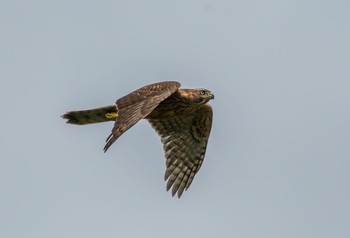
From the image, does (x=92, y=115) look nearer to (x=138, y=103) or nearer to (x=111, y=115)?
(x=111, y=115)

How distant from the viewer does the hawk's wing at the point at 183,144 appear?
70.3 feet

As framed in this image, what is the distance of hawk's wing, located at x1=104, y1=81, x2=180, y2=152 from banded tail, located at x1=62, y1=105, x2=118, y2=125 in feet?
2.86

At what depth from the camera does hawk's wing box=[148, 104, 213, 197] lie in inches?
843

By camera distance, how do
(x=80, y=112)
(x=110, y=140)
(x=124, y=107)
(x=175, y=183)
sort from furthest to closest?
1. (x=175, y=183)
2. (x=80, y=112)
3. (x=124, y=107)
4. (x=110, y=140)

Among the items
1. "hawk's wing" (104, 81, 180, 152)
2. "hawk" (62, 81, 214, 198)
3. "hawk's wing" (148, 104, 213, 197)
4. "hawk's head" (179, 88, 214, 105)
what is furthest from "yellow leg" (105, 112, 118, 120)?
"hawk's wing" (148, 104, 213, 197)

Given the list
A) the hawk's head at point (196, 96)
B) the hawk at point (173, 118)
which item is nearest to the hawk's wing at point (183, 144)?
the hawk at point (173, 118)

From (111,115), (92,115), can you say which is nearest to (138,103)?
(111,115)

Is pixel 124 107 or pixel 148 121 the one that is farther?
pixel 148 121

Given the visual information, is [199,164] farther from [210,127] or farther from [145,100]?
[145,100]

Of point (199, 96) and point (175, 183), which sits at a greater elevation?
point (199, 96)

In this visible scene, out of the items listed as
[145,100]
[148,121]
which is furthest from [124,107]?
[148,121]

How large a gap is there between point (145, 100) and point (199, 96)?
2059 millimetres

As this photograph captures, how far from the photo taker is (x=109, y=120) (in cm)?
1978

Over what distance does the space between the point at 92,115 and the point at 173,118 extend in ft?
8.13
